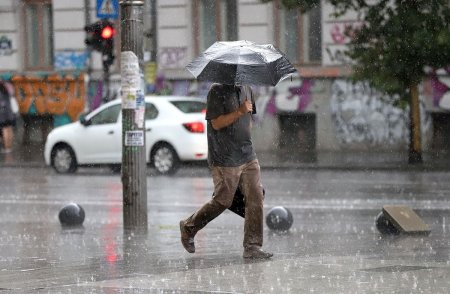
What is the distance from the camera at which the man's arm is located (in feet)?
37.2

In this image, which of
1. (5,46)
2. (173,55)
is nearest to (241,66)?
(173,55)

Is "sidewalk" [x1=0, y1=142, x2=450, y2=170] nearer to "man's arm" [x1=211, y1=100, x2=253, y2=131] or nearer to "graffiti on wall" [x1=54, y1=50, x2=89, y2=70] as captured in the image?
"graffiti on wall" [x1=54, y1=50, x2=89, y2=70]

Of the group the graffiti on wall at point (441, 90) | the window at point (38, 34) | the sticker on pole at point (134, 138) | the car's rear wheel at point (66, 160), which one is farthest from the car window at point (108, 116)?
the sticker on pole at point (134, 138)

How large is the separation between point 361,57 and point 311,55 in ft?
18.9

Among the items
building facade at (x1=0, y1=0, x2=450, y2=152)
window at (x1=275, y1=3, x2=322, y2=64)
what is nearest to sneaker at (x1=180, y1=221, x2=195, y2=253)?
building facade at (x1=0, y1=0, x2=450, y2=152)

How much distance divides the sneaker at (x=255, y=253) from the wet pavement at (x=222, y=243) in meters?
0.17

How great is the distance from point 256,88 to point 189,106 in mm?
7216

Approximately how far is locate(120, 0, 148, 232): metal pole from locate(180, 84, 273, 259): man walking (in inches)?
96.7

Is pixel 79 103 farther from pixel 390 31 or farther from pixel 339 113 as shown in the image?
pixel 390 31

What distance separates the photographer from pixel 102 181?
2370cm

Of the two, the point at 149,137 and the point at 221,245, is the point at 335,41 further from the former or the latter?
the point at 221,245

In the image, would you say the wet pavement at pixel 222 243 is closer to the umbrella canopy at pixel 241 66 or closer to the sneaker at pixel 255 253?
the sneaker at pixel 255 253

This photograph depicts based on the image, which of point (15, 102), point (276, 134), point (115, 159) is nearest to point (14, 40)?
point (15, 102)

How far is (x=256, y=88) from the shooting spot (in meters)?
32.9
